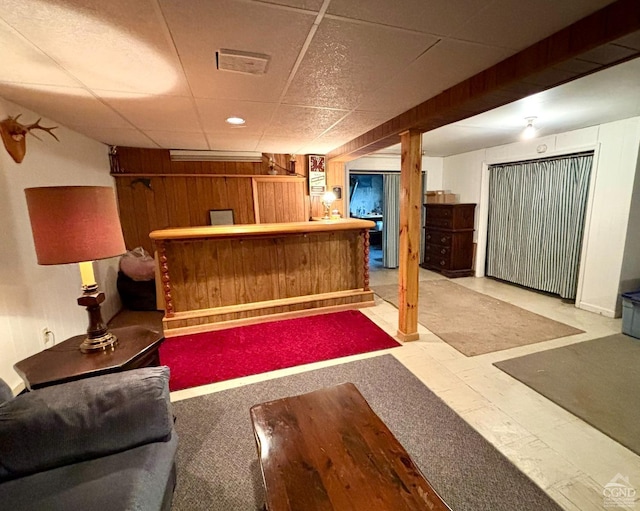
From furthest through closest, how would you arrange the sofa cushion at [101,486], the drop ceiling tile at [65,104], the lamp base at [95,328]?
1. the drop ceiling tile at [65,104]
2. the lamp base at [95,328]
3. the sofa cushion at [101,486]

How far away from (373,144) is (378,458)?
307 centimetres

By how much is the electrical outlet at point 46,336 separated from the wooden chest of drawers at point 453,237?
5.42m

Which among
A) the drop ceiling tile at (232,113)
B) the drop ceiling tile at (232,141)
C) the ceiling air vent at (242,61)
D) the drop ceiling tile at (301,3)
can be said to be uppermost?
the drop ceiling tile at (232,141)

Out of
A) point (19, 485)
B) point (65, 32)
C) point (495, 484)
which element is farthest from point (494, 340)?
point (65, 32)

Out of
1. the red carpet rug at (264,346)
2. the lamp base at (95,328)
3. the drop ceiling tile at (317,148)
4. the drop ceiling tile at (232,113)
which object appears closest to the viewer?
the lamp base at (95,328)

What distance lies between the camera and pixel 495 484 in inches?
56.4

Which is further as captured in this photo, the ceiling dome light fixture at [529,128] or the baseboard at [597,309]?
the baseboard at [597,309]

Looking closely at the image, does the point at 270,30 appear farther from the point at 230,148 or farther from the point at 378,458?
the point at 230,148

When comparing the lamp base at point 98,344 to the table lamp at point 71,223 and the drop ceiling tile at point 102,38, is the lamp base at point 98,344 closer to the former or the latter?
the table lamp at point 71,223

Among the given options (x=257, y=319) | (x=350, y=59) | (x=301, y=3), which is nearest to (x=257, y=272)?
(x=257, y=319)

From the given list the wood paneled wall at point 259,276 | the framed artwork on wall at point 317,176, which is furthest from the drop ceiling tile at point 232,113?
the framed artwork on wall at point 317,176

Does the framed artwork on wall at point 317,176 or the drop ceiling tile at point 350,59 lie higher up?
the drop ceiling tile at point 350,59

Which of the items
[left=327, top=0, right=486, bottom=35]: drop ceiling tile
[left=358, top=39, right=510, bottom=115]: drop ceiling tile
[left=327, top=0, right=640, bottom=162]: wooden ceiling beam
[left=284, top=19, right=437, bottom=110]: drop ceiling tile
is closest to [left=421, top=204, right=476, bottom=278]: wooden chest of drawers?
[left=327, top=0, right=640, bottom=162]: wooden ceiling beam

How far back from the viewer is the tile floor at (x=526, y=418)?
4.80 ft
